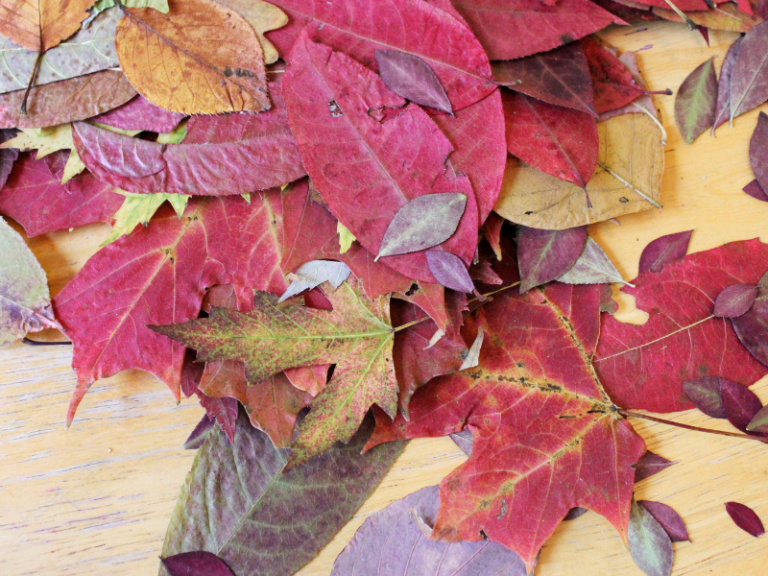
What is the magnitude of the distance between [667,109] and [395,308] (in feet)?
1.27

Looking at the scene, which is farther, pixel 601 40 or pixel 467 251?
pixel 601 40

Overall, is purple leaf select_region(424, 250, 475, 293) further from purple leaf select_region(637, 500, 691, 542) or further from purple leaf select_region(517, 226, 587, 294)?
purple leaf select_region(637, 500, 691, 542)

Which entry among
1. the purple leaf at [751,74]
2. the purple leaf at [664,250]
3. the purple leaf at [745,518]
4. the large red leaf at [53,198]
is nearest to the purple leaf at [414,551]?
the purple leaf at [745,518]

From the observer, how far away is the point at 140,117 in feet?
1.86

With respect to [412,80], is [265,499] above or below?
below

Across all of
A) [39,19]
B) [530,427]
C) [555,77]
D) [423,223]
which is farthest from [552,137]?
[39,19]

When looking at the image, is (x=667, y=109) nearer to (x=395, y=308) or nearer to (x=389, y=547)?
(x=395, y=308)

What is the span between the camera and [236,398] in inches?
22.5

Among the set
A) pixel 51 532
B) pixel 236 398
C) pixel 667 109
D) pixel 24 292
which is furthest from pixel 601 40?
pixel 51 532

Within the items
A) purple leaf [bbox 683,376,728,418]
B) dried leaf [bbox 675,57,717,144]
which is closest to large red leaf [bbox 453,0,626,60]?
dried leaf [bbox 675,57,717,144]

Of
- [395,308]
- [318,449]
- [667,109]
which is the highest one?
[667,109]

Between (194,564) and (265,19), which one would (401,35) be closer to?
(265,19)

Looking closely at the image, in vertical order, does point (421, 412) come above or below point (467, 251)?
below

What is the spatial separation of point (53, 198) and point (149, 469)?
0.31 metres
